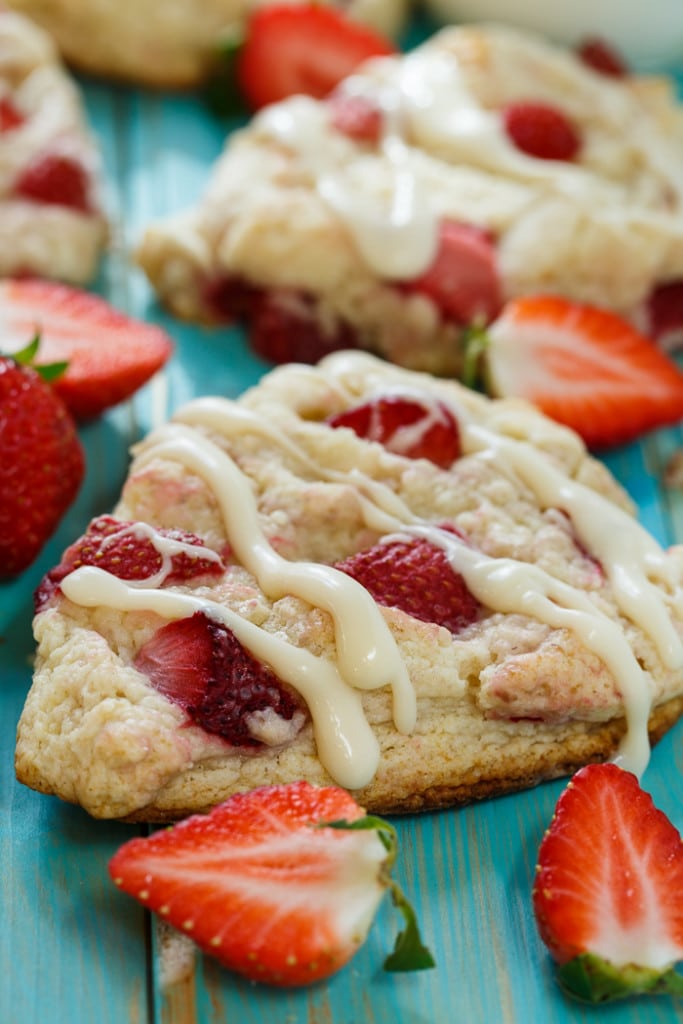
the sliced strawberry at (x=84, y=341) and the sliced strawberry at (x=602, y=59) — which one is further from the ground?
the sliced strawberry at (x=602, y=59)

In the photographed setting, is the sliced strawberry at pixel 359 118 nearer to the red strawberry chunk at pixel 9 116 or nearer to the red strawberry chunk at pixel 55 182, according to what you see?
the red strawberry chunk at pixel 55 182

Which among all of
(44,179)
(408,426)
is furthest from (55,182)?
(408,426)

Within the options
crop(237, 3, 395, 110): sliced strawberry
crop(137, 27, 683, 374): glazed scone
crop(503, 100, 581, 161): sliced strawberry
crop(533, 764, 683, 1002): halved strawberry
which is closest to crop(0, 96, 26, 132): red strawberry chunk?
crop(137, 27, 683, 374): glazed scone

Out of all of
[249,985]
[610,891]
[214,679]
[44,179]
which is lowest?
[249,985]

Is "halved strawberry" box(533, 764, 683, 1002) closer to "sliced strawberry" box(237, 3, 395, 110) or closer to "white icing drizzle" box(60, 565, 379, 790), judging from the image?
"white icing drizzle" box(60, 565, 379, 790)

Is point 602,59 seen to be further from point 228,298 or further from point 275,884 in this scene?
point 275,884

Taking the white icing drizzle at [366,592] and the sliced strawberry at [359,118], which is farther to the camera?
the sliced strawberry at [359,118]

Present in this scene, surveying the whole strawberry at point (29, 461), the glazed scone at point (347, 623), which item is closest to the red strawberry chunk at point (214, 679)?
the glazed scone at point (347, 623)
